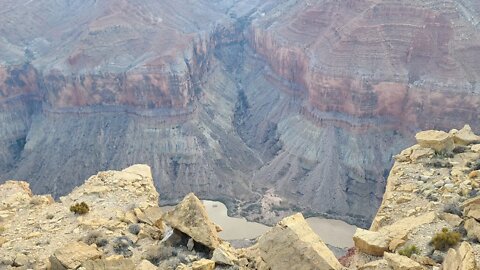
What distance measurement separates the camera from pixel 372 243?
15641 millimetres

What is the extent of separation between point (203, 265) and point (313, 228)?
40318 millimetres

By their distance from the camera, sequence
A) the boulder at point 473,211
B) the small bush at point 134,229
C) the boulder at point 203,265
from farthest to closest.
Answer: the small bush at point 134,229
the boulder at point 473,211
the boulder at point 203,265

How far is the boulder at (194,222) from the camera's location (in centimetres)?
1628

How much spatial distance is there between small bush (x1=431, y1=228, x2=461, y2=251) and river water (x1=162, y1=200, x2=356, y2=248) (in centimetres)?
3540

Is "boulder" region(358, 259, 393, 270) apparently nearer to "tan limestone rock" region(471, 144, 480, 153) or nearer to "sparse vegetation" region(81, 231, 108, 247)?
"sparse vegetation" region(81, 231, 108, 247)

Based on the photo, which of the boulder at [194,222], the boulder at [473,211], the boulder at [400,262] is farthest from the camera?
the boulder at [194,222]

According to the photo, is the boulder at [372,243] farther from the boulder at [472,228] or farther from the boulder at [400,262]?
the boulder at [472,228]

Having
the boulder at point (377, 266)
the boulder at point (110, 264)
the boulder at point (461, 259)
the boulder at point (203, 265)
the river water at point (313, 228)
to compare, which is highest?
the boulder at point (461, 259)

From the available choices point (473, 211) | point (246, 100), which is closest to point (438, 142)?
point (473, 211)

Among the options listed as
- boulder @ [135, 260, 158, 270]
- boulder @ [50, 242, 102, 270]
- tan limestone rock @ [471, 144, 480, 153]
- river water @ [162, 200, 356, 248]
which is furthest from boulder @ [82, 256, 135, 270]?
river water @ [162, 200, 356, 248]

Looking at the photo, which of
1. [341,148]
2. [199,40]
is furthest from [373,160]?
[199,40]

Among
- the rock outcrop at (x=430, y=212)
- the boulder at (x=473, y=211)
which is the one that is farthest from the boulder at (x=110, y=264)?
the boulder at (x=473, y=211)

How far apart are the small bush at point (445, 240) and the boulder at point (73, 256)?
1105cm

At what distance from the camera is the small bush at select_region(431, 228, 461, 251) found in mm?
14914
